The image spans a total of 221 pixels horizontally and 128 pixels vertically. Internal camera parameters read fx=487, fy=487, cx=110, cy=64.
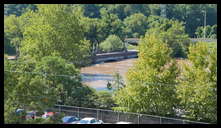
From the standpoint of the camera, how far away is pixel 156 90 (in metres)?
10.7

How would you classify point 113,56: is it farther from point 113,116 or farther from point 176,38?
point 113,116

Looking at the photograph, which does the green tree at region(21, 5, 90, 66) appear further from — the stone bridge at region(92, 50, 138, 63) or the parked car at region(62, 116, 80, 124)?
the stone bridge at region(92, 50, 138, 63)

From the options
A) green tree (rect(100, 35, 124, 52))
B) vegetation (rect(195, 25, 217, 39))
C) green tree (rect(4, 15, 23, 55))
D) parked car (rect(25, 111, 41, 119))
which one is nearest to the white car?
parked car (rect(25, 111, 41, 119))

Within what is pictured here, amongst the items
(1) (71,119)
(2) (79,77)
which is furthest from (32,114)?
(2) (79,77)

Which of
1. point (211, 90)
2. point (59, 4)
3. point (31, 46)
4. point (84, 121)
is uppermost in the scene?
point (59, 4)

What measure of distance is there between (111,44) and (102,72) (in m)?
5.76

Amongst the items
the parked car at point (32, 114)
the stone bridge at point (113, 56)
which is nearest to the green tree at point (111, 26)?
the stone bridge at point (113, 56)

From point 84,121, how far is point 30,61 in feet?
13.3

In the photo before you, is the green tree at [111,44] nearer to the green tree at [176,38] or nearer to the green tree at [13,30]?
the green tree at [176,38]

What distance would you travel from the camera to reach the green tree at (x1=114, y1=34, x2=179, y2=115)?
10.7 metres

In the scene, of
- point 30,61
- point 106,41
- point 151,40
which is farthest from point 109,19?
point 151,40

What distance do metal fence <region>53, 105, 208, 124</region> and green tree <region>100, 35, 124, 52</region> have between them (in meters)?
18.2

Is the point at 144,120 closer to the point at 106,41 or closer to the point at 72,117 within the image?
the point at 72,117

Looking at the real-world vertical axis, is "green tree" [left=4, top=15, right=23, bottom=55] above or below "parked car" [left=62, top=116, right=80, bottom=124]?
above
